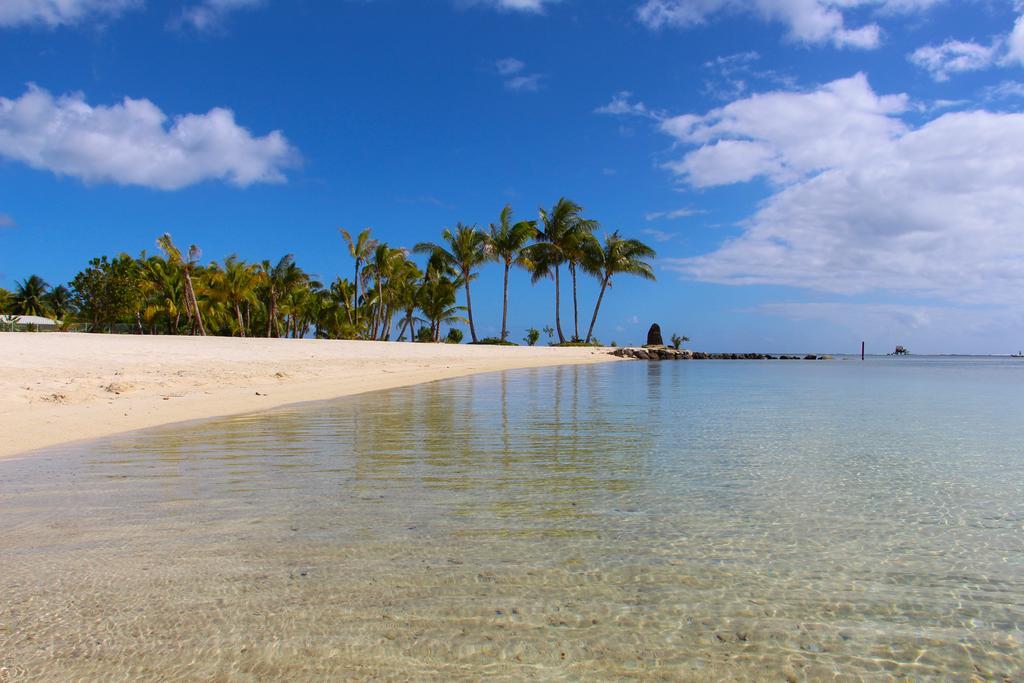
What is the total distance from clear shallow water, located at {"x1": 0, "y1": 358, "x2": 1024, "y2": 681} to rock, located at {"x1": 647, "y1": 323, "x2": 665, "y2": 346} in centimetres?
4925

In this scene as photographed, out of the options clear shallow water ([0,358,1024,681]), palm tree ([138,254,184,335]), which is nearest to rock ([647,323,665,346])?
palm tree ([138,254,184,335])

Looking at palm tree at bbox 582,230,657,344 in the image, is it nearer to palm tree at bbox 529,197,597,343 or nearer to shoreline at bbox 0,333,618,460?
palm tree at bbox 529,197,597,343

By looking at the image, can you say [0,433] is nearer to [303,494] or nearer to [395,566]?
[303,494]

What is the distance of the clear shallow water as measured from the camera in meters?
1.83

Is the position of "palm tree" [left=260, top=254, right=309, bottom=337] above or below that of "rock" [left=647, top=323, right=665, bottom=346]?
above

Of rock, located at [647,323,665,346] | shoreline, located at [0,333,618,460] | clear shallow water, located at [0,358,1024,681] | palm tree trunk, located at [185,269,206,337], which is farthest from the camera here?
rock, located at [647,323,665,346]

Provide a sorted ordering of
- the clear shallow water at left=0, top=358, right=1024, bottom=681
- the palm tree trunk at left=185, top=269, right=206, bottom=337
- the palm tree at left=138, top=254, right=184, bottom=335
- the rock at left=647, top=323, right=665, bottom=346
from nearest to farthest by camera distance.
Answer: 1. the clear shallow water at left=0, top=358, right=1024, bottom=681
2. the palm tree trunk at left=185, top=269, right=206, bottom=337
3. the palm tree at left=138, top=254, right=184, bottom=335
4. the rock at left=647, top=323, right=665, bottom=346

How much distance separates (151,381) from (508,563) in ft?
35.4

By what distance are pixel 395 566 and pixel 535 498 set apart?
1.29m

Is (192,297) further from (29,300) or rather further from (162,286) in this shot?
(29,300)

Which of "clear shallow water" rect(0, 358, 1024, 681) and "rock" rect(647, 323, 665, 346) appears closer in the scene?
"clear shallow water" rect(0, 358, 1024, 681)

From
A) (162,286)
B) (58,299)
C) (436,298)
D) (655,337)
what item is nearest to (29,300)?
(58,299)

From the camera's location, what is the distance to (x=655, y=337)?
177 ft

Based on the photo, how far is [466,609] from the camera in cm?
211
